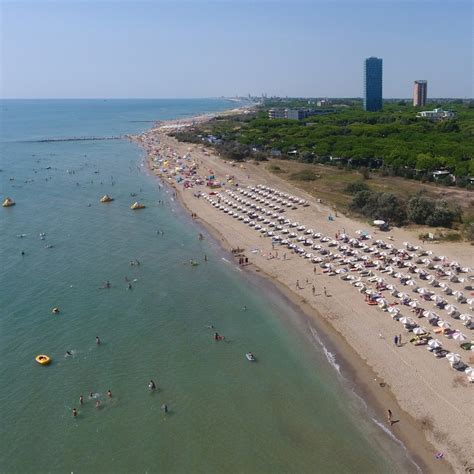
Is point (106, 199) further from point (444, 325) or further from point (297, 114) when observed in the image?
point (297, 114)

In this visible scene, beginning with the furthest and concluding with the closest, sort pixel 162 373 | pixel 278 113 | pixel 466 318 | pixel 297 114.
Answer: pixel 278 113 → pixel 297 114 → pixel 466 318 → pixel 162 373

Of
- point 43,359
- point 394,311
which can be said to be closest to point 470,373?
point 394,311

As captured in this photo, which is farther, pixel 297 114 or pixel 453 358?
pixel 297 114

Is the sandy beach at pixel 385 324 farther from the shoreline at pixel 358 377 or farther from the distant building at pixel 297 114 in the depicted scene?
the distant building at pixel 297 114

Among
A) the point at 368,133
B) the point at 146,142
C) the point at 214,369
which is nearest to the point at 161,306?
the point at 214,369

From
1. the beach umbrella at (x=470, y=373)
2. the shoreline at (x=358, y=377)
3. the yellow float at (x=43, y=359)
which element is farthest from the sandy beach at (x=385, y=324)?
the yellow float at (x=43, y=359)

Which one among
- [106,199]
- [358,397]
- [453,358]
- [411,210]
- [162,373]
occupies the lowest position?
[358,397]
